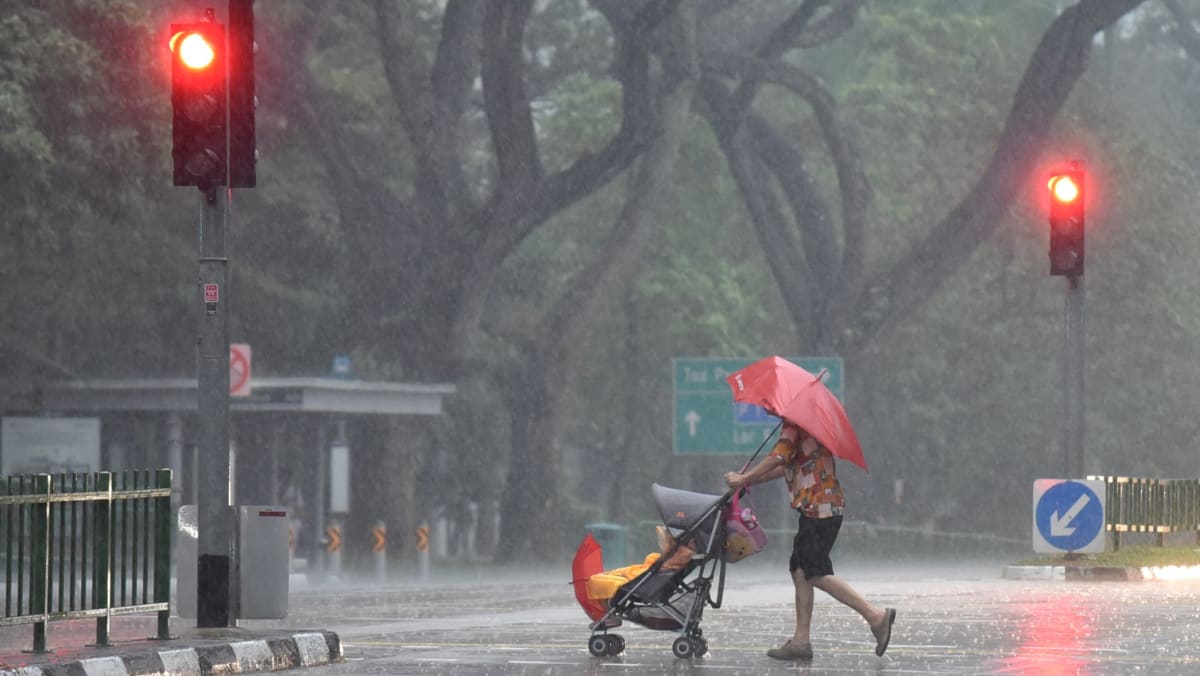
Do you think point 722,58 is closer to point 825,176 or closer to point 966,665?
point 825,176

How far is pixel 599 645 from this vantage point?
50.1 feet

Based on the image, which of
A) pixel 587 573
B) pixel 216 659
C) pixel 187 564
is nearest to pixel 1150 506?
pixel 587 573

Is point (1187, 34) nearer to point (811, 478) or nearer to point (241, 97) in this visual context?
point (241, 97)

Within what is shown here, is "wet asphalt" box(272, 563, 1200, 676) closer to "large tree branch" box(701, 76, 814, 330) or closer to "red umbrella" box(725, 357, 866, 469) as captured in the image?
"red umbrella" box(725, 357, 866, 469)

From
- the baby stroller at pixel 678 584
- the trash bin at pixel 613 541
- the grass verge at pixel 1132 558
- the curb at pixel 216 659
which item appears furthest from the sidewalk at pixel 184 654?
the trash bin at pixel 613 541

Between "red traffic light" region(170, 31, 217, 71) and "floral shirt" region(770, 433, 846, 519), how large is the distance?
437 centimetres

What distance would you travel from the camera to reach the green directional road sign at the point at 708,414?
1753 inches

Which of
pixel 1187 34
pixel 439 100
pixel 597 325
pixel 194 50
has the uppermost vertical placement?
pixel 1187 34

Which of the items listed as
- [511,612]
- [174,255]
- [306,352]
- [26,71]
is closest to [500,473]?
[306,352]

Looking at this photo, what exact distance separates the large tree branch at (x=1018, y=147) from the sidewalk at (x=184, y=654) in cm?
3033

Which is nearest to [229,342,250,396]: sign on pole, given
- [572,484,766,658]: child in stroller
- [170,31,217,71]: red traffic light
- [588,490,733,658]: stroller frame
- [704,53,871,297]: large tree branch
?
[170,31,217,71]: red traffic light

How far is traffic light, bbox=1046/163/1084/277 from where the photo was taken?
90.8 ft

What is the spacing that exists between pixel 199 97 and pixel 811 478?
4546 mm

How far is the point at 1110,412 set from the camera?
62.4m
